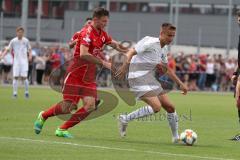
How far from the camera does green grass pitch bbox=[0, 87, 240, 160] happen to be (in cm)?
1203

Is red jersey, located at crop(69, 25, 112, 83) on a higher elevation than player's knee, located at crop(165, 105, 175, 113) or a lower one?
higher

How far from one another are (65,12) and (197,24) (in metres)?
10.5

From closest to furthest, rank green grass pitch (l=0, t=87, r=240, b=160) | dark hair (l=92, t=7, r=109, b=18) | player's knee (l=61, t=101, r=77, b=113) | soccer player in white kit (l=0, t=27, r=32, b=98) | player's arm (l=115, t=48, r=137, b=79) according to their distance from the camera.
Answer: green grass pitch (l=0, t=87, r=240, b=160)
player's arm (l=115, t=48, r=137, b=79)
dark hair (l=92, t=7, r=109, b=18)
player's knee (l=61, t=101, r=77, b=113)
soccer player in white kit (l=0, t=27, r=32, b=98)

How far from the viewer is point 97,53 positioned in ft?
48.9

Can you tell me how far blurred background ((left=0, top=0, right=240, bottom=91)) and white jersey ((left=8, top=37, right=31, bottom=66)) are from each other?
12063 mm

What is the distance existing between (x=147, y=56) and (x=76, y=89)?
4.57 ft

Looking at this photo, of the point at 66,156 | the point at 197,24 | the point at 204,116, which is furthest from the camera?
the point at 197,24

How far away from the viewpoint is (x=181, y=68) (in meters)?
44.2

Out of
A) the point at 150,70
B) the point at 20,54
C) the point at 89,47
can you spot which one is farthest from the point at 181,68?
the point at 89,47

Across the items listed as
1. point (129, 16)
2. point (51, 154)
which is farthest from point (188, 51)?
point (51, 154)

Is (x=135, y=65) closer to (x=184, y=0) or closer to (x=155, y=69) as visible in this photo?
(x=155, y=69)

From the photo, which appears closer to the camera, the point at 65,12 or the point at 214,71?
the point at 214,71

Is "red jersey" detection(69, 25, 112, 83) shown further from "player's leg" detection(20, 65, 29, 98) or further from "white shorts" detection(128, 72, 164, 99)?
"player's leg" detection(20, 65, 29, 98)

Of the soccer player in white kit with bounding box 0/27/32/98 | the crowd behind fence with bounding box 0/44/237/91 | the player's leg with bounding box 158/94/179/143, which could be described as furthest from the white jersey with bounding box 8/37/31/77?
the player's leg with bounding box 158/94/179/143
